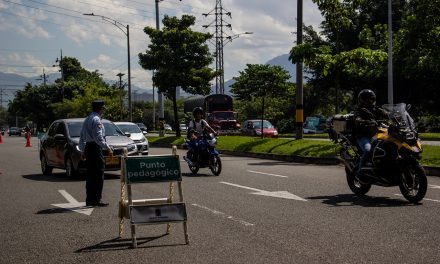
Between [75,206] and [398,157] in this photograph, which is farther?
[75,206]

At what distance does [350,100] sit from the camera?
223ft

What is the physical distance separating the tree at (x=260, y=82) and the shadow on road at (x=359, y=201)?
6624 cm

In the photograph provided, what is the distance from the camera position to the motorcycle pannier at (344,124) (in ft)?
37.4

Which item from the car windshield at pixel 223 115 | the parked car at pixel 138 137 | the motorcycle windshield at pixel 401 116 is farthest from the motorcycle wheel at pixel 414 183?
the car windshield at pixel 223 115

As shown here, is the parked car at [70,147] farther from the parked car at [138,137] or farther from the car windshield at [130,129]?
the car windshield at [130,129]

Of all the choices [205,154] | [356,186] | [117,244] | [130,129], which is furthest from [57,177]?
[117,244]

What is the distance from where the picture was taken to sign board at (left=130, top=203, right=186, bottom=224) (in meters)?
7.41

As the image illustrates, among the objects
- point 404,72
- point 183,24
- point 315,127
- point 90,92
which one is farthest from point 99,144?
point 90,92

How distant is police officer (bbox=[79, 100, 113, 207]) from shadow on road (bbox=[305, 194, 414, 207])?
3694 millimetres

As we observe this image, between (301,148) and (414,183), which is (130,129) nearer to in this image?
(301,148)

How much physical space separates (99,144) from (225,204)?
2370 millimetres

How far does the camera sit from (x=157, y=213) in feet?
24.6

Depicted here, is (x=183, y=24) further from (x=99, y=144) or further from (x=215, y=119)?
(x=99, y=144)

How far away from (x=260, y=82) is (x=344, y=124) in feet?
229
